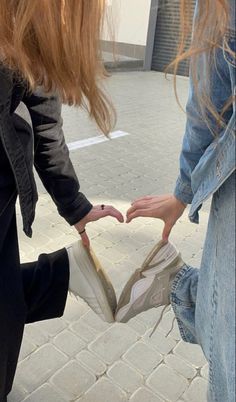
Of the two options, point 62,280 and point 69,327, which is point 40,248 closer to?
point 69,327

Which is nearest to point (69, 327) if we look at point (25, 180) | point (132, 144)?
point (25, 180)

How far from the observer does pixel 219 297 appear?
35.2 inches

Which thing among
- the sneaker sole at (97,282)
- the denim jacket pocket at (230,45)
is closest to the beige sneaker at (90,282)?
the sneaker sole at (97,282)

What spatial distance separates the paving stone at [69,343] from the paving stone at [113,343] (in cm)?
5

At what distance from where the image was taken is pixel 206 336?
3.34 feet

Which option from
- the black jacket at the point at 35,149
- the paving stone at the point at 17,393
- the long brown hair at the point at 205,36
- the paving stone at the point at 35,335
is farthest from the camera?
the paving stone at the point at 35,335

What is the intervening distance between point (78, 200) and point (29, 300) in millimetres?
349

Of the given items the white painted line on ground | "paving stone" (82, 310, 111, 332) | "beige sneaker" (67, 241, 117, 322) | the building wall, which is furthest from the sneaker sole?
the building wall

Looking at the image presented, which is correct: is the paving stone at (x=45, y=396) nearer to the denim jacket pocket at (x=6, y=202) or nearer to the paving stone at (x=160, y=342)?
the paving stone at (x=160, y=342)

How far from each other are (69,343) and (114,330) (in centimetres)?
21

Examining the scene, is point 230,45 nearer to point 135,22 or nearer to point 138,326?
Result: point 138,326

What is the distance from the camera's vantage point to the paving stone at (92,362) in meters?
1.82

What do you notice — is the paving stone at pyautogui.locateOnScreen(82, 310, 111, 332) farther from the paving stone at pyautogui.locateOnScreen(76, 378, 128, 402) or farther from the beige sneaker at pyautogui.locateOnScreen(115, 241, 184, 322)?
the beige sneaker at pyautogui.locateOnScreen(115, 241, 184, 322)

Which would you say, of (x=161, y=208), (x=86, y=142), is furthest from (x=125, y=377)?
(x=86, y=142)
